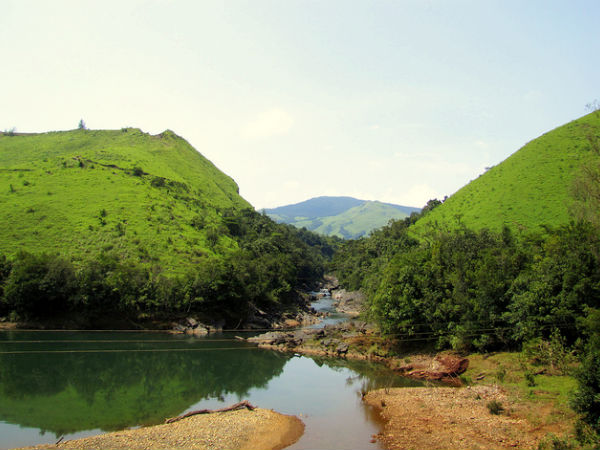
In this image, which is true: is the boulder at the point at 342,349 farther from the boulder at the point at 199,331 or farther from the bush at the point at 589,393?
the bush at the point at 589,393

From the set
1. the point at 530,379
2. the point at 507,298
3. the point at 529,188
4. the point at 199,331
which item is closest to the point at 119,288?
the point at 199,331

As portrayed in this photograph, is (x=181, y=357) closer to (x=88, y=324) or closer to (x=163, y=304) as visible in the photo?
(x=163, y=304)

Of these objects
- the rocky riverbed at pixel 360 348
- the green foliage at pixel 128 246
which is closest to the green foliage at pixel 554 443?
the rocky riverbed at pixel 360 348

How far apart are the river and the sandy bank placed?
5.16 feet

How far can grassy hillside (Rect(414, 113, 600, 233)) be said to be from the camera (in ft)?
226

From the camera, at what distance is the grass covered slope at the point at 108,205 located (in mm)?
68875

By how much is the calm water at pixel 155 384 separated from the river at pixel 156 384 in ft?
0.26

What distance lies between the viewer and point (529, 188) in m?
76.3

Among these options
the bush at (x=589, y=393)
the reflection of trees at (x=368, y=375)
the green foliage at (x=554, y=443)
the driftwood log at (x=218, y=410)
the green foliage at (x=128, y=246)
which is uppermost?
the green foliage at (x=128, y=246)

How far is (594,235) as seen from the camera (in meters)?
34.8

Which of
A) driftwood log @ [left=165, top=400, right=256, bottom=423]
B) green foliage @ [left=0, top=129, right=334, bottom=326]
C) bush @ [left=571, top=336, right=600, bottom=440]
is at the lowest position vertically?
driftwood log @ [left=165, top=400, right=256, bottom=423]

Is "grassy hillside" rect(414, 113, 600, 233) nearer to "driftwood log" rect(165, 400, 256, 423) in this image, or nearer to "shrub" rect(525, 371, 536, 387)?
"shrub" rect(525, 371, 536, 387)

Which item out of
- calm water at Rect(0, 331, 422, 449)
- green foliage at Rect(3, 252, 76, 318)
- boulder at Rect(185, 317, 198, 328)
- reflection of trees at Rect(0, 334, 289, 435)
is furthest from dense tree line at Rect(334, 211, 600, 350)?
green foliage at Rect(3, 252, 76, 318)

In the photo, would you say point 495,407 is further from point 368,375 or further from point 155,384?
point 155,384
